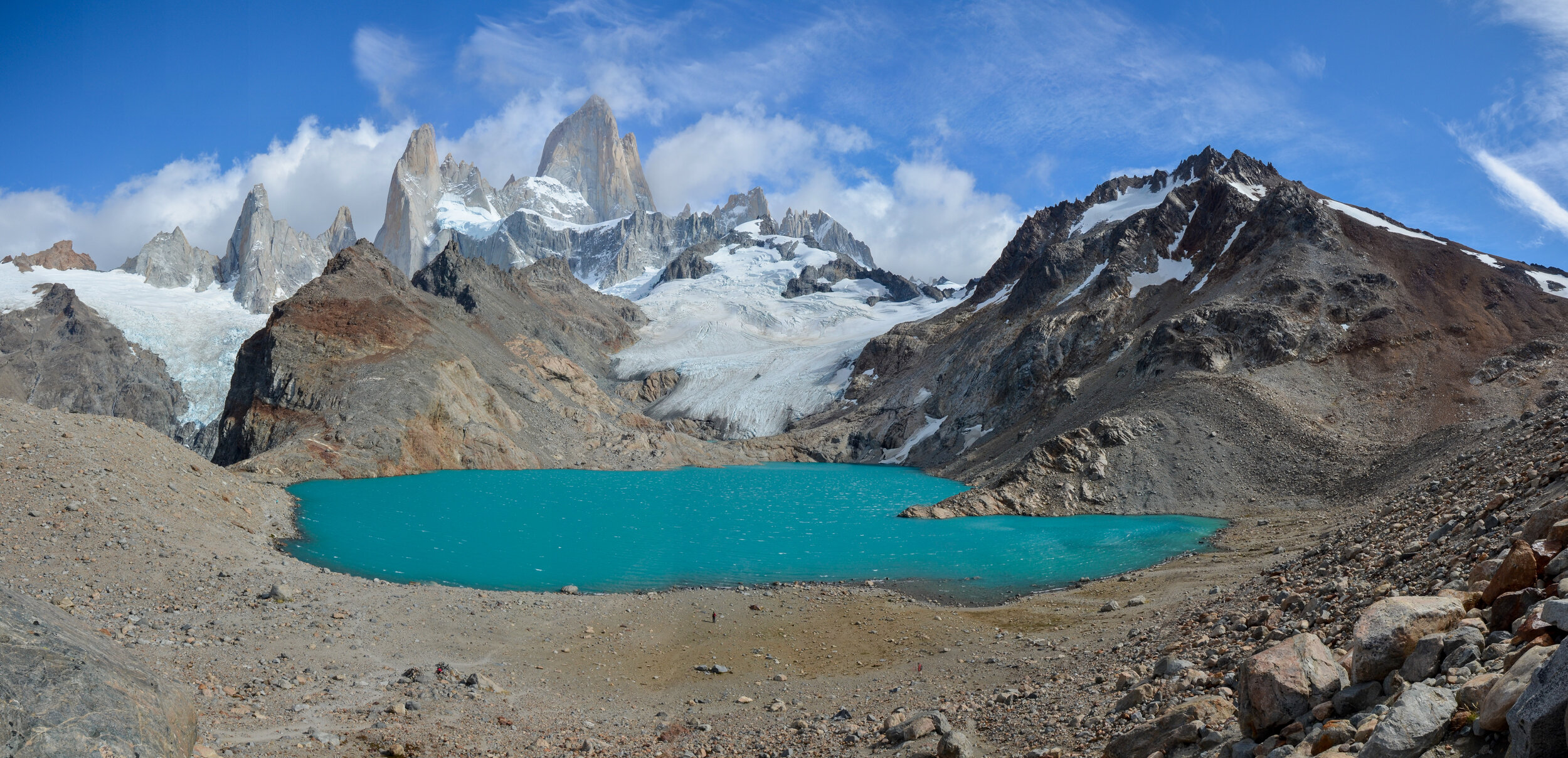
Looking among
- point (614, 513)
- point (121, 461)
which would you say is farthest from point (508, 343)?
point (121, 461)

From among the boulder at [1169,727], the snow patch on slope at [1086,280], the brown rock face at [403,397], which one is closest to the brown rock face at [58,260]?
the brown rock face at [403,397]

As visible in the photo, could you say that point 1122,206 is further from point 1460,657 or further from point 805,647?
point 1460,657

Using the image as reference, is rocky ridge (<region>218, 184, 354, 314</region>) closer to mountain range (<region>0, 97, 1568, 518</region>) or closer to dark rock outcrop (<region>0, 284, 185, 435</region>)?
mountain range (<region>0, 97, 1568, 518</region>)

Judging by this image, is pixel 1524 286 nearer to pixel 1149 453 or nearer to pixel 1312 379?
pixel 1312 379

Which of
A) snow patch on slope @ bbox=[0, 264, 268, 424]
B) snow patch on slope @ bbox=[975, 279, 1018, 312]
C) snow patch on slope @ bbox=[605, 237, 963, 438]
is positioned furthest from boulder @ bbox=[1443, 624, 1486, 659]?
snow patch on slope @ bbox=[0, 264, 268, 424]

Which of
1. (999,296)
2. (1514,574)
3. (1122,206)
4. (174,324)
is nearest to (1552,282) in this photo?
(1122,206)

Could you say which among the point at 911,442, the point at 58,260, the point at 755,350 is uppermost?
the point at 58,260
